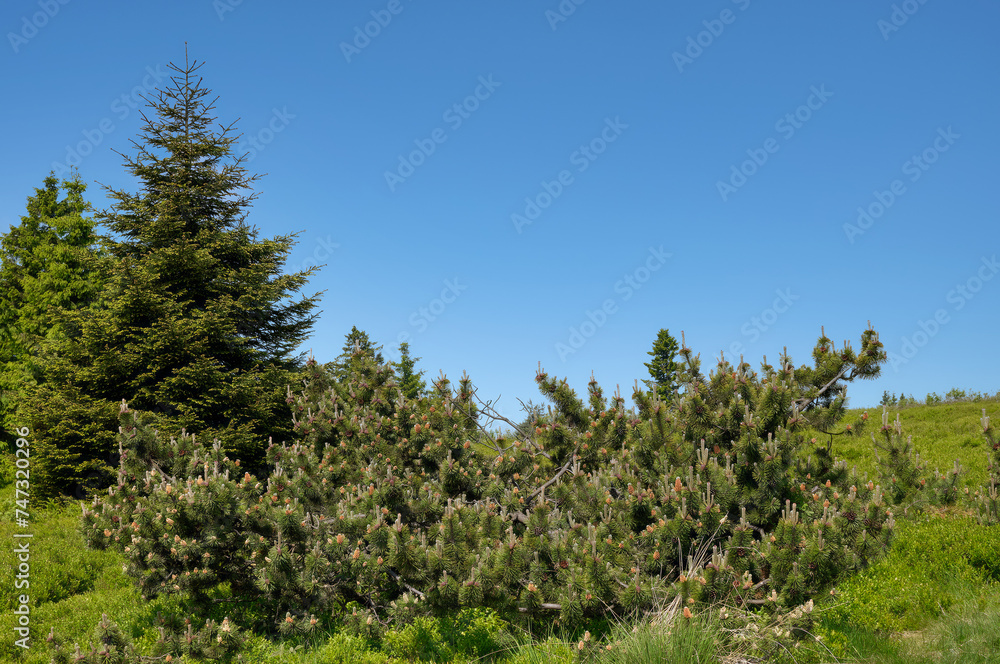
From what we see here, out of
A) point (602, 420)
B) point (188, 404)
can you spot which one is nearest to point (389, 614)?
point (602, 420)

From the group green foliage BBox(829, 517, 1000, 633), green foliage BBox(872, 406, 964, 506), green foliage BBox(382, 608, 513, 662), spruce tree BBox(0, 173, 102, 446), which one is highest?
spruce tree BBox(0, 173, 102, 446)

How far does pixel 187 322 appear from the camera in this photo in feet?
44.7

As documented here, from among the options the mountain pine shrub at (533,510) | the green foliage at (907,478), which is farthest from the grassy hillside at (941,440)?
the mountain pine shrub at (533,510)

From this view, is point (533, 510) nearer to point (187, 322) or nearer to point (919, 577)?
point (919, 577)

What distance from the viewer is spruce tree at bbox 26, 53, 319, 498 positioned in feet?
44.1

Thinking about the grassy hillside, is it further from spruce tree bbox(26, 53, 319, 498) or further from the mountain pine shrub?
spruce tree bbox(26, 53, 319, 498)

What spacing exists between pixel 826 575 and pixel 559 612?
8.79 ft

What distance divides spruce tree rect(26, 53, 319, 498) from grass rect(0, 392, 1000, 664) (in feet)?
12.6

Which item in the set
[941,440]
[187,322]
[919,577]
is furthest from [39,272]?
[941,440]

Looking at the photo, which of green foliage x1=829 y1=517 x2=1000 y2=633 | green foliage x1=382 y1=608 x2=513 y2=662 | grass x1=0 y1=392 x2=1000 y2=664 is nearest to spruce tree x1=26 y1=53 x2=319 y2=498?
grass x1=0 y1=392 x2=1000 y2=664

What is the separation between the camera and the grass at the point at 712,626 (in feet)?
17.6

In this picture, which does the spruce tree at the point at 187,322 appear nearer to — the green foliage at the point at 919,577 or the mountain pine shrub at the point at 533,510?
the mountain pine shrub at the point at 533,510

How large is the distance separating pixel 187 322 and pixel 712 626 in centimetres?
1268

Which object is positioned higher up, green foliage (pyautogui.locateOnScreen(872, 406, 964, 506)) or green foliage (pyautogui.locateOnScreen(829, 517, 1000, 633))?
green foliage (pyautogui.locateOnScreen(872, 406, 964, 506))
